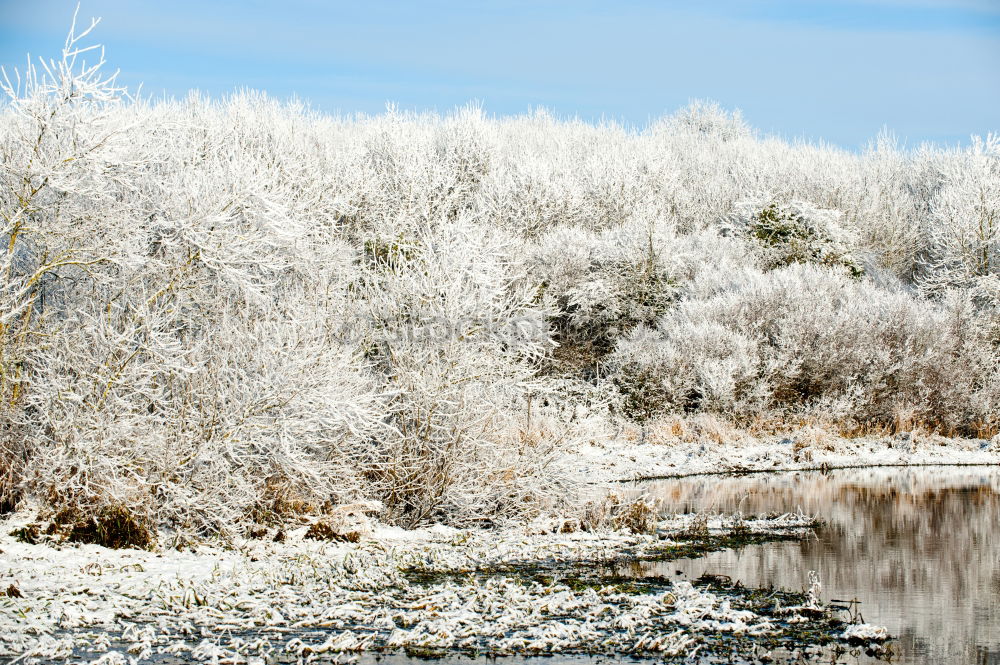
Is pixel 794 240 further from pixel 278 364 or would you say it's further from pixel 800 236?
pixel 278 364

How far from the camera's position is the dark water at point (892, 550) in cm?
858

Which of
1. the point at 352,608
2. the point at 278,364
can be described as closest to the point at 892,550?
the point at 352,608

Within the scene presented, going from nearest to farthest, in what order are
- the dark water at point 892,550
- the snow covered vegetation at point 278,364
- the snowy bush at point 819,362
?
1. the dark water at point 892,550
2. the snow covered vegetation at point 278,364
3. the snowy bush at point 819,362

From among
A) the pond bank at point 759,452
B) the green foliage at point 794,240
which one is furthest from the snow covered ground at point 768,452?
the green foliage at point 794,240

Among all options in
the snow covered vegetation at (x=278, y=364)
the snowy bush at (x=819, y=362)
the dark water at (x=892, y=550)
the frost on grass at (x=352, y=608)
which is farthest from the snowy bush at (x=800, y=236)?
the frost on grass at (x=352, y=608)

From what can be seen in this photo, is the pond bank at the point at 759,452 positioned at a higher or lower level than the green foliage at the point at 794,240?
lower

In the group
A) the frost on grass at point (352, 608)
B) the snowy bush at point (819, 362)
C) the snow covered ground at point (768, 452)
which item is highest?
the snowy bush at point (819, 362)

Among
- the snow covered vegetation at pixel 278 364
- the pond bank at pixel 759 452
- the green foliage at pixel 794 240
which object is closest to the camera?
the snow covered vegetation at pixel 278 364

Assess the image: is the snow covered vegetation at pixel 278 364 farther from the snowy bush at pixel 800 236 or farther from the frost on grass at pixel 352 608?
the snowy bush at pixel 800 236

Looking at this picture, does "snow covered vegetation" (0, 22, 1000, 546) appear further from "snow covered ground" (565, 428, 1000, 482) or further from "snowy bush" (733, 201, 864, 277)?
"snowy bush" (733, 201, 864, 277)

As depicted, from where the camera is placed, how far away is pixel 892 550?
12.0 m

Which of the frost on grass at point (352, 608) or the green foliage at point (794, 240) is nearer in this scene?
the frost on grass at point (352, 608)

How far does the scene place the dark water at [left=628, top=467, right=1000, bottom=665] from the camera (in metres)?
8.58

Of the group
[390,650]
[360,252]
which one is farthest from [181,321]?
[360,252]
